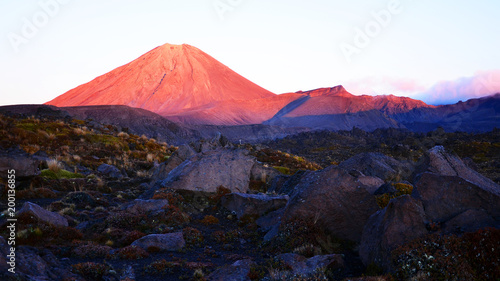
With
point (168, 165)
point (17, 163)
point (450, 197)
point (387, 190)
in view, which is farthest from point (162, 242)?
point (168, 165)

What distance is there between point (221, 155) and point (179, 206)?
4.17 metres

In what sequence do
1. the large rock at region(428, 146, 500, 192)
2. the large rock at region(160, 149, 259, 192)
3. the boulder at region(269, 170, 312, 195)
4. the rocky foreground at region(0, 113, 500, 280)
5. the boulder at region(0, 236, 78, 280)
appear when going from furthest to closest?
the large rock at region(160, 149, 259, 192) < the boulder at region(269, 170, 312, 195) < the large rock at region(428, 146, 500, 192) < the rocky foreground at region(0, 113, 500, 280) < the boulder at region(0, 236, 78, 280)

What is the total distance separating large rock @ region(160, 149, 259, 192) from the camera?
14609 millimetres

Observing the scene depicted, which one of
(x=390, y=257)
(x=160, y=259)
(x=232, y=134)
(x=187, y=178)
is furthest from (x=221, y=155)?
(x=232, y=134)

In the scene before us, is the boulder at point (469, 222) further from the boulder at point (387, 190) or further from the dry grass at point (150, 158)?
A: the dry grass at point (150, 158)

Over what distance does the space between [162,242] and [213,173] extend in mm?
6537

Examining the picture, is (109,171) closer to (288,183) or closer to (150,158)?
(150,158)

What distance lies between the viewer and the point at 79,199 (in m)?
13.5

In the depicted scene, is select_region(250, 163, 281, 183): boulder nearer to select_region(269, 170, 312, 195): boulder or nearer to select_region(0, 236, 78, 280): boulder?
select_region(269, 170, 312, 195): boulder

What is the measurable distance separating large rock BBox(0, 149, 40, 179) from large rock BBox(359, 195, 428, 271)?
14220mm

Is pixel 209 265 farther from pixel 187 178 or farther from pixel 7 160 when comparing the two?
pixel 7 160

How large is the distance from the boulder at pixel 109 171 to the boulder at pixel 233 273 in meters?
15.5

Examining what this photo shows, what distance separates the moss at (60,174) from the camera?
1714cm

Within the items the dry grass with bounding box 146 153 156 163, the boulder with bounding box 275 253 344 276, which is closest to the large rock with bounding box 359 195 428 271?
the boulder with bounding box 275 253 344 276
